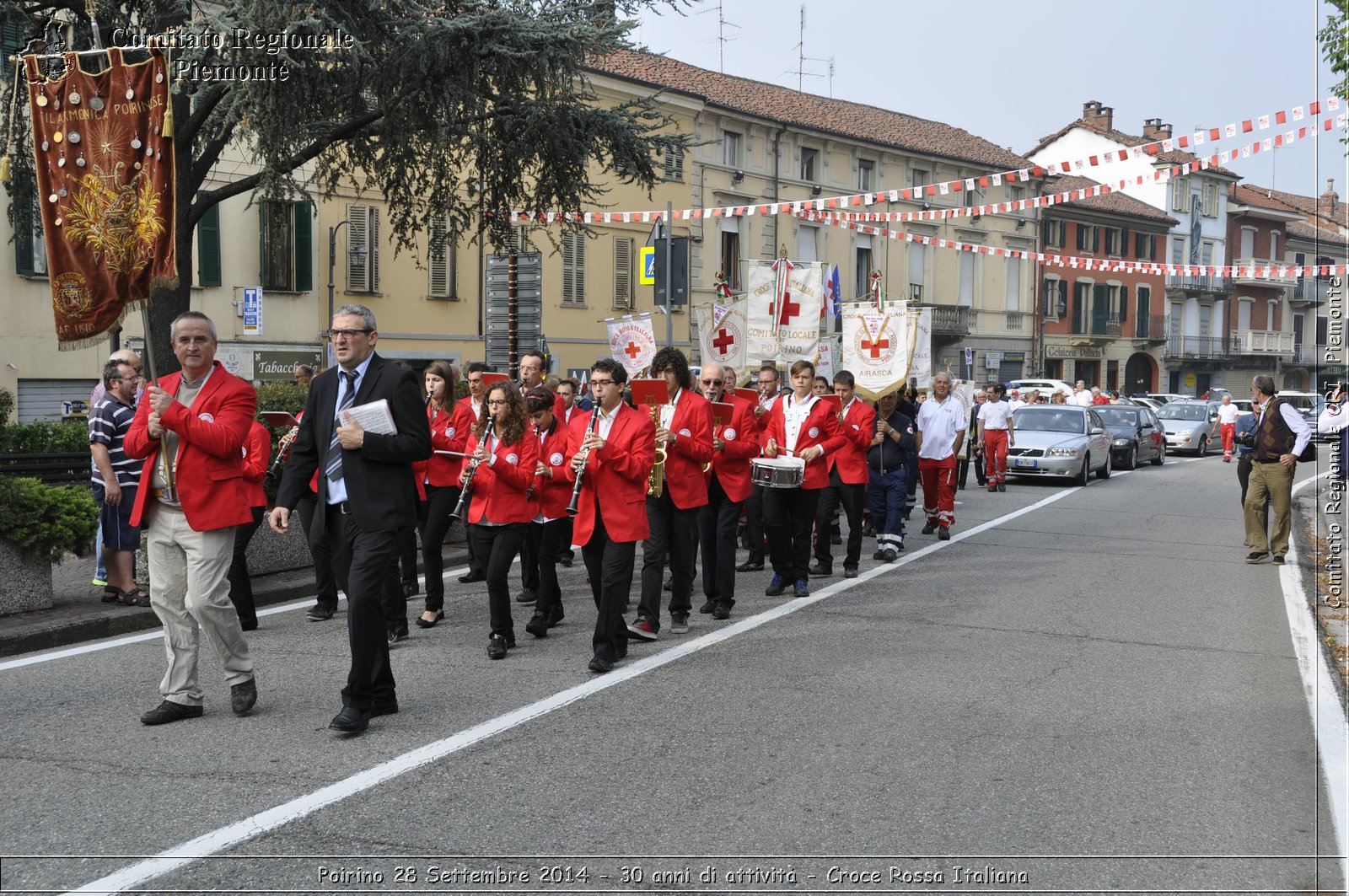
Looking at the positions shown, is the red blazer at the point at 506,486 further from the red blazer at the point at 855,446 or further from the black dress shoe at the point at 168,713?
the red blazer at the point at 855,446

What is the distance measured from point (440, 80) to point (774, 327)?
5945 millimetres

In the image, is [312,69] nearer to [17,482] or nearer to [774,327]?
[17,482]

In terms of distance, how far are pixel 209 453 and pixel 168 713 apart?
1228 millimetres

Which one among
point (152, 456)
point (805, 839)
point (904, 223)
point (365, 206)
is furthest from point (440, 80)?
point (904, 223)

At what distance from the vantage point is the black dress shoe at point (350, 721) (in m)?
5.77

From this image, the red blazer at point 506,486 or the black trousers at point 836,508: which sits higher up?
the red blazer at point 506,486

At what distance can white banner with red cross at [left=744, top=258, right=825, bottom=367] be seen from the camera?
17734 millimetres

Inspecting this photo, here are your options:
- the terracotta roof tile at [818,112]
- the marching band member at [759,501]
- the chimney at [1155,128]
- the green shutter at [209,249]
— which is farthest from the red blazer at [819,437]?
the chimney at [1155,128]

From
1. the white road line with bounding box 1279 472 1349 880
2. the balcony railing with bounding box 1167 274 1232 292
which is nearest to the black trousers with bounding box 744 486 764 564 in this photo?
the white road line with bounding box 1279 472 1349 880

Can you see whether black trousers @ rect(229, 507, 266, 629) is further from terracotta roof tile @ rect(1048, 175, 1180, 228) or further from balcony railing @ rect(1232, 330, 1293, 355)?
balcony railing @ rect(1232, 330, 1293, 355)

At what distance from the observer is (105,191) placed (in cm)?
721

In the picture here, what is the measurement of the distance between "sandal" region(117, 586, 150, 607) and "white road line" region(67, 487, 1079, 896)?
374 cm

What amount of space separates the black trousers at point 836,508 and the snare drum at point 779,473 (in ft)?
3.85

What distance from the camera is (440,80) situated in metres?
14.0
